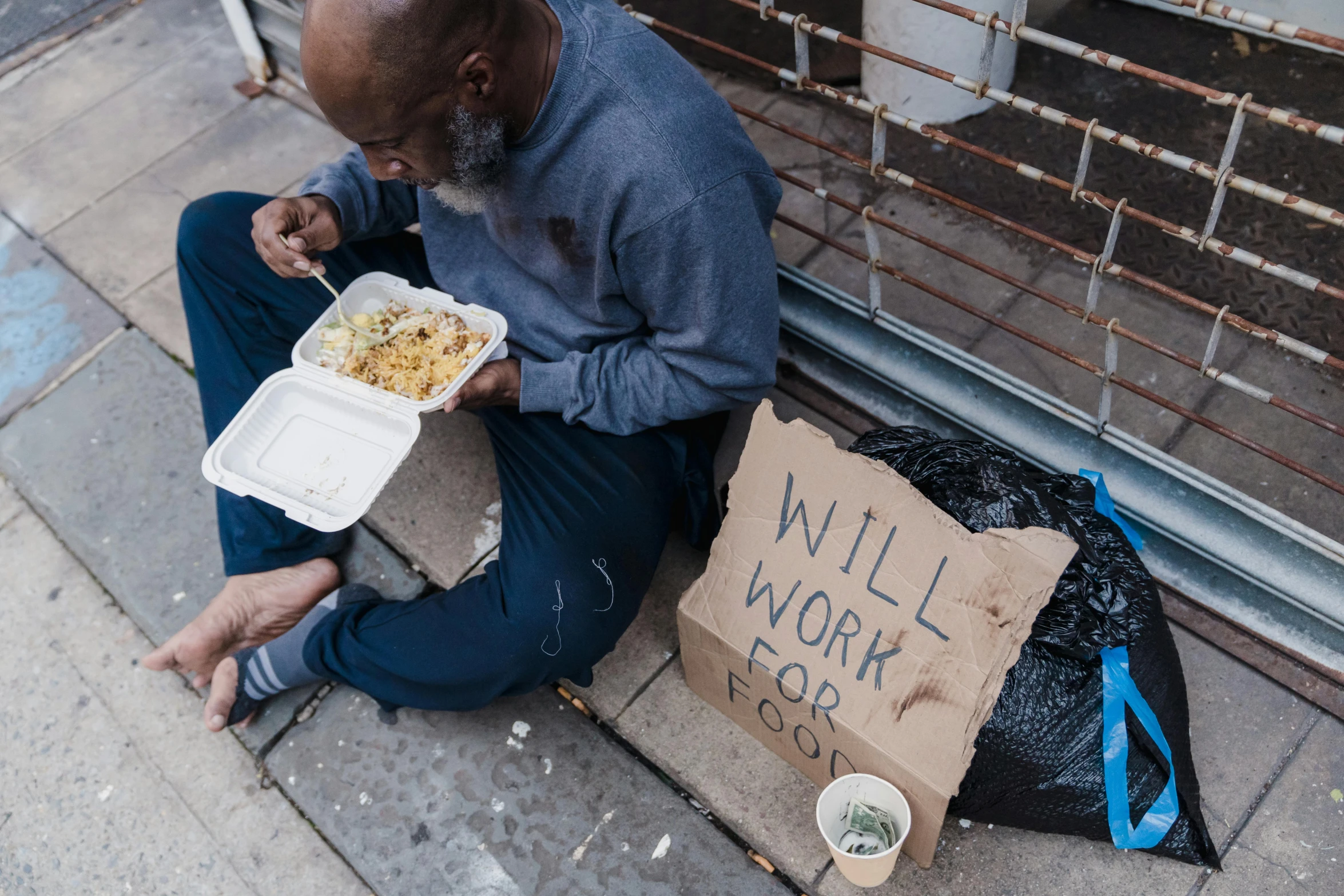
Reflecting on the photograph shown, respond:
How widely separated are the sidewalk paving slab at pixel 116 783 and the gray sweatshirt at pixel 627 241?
3.57 ft

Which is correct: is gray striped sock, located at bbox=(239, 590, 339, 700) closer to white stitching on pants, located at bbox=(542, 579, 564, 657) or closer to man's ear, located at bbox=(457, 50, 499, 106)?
white stitching on pants, located at bbox=(542, 579, 564, 657)

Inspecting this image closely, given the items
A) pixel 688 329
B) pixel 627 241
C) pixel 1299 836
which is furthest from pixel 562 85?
pixel 1299 836

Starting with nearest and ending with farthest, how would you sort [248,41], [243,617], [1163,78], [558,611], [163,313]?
[1163,78] → [558,611] → [243,617] → [163,313] → [248,41]

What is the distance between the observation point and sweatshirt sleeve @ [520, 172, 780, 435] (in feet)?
5.83

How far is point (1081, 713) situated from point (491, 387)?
1.23 m

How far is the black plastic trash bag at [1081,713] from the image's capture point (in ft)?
5.76

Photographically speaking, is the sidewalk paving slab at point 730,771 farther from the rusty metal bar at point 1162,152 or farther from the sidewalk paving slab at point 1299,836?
the rusty metal bar at point 1162,152

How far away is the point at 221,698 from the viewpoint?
222 centimetres

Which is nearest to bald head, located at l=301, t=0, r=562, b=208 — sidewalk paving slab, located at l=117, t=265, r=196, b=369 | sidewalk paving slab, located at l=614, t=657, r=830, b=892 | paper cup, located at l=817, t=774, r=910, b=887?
sidewalk paving slab, located at l=614, t=657, r=830, b=892

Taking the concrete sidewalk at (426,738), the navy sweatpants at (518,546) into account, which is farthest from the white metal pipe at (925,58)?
the navy sweatpants at (518,546)

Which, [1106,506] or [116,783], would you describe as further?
[116,783]

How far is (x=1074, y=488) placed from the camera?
2.00m

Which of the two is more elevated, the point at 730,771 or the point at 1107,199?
the point at 1107,199

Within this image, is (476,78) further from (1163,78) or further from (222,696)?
(222,696)
